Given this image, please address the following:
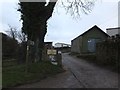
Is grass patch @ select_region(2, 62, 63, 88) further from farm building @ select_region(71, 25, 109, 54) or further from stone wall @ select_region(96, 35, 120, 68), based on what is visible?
farm building @ select_region(71, 25, 109, 54)

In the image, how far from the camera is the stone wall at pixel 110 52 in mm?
24062

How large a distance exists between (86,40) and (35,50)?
1111 inches

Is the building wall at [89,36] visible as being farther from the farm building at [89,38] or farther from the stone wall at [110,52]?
the stone wall at [110,52]

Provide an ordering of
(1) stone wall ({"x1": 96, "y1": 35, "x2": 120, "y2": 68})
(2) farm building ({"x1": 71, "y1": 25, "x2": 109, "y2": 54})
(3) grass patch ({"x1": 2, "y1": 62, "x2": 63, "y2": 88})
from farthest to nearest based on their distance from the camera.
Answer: (2) farm building ({"x1": 71, "y1": 25, "x2": 109, "y2": 54})
(1) stone wall ({"x1": 96, "y1": 35, "x2": 120, "y2": 68})
(3) grass patch ({"x1": 2, "y1": 62, "x2": 63, "y2": 88})

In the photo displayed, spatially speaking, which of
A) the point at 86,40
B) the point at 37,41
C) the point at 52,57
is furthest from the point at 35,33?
the point at 86,40

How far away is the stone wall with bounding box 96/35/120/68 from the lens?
2406cm

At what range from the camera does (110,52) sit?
26469 millimetres

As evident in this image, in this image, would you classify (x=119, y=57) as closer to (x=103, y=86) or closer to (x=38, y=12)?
(x=38, y=12)

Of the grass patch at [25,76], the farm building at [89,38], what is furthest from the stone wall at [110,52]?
the farm building at [89,38]

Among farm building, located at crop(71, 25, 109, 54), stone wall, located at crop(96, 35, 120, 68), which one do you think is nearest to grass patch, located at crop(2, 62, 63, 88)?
stone wall, located at crop(96, 35, 120, 68)

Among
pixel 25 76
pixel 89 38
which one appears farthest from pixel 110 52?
pixel 89 38

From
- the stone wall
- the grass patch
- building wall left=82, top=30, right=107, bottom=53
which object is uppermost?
building wall left=82, top=30, right=107, bottom=53

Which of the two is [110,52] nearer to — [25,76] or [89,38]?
[25,76]

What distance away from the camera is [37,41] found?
2566 cm
